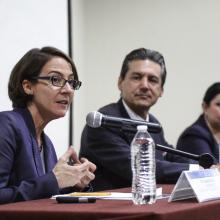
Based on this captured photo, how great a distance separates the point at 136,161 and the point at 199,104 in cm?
251

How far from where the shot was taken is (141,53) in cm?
273

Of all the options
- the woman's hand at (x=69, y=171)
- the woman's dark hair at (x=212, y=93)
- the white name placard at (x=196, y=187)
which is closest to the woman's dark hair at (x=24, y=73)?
the woman's hand at (x=69, y=171)

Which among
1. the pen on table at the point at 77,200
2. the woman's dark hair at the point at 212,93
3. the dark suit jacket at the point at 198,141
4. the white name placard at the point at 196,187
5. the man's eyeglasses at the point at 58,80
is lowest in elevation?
the dark suit jacket at the point at 198,141

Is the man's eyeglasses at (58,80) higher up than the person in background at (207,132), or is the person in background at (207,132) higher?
the man's eyeglasses at (58,80)

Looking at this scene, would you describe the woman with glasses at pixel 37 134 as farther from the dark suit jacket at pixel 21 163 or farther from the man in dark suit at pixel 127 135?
the man in dark suit at pixel 127 135

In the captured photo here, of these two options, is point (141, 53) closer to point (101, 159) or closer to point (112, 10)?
point (101, 159)

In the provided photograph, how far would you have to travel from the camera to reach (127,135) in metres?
2.35

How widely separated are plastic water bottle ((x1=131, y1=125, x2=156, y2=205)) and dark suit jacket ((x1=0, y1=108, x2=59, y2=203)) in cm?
31

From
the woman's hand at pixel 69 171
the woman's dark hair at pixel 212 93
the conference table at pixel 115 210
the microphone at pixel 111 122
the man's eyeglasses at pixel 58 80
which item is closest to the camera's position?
the conference table at pixel 115 210

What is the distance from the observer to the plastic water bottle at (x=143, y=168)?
4.43 ft

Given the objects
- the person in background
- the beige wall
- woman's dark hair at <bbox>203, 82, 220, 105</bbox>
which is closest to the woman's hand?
the person in background

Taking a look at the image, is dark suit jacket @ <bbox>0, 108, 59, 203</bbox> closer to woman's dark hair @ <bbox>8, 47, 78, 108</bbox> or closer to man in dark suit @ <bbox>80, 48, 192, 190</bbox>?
woman's dark hair @ <bbox>8, 47, 78, 108</bbox>

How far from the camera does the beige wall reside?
13.1 feet

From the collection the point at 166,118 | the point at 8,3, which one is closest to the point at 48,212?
the point at 8,3
